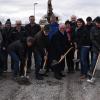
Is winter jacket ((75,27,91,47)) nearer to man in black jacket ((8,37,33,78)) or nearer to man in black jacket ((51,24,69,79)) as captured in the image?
man in black jacket ((51,24,69,79))

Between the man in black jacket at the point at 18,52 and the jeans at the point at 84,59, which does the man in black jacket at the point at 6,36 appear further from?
the jeans at the point at 84,59

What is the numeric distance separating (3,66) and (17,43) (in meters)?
1.43

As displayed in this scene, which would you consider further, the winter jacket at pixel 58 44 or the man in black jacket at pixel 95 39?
the winter jacket at pixel 58 44

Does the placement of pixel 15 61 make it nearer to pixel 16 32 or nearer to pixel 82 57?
pixel 16 32

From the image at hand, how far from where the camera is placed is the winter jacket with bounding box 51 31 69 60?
493 inches

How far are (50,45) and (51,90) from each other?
1.96 m

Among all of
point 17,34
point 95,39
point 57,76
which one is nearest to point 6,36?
point 17,34

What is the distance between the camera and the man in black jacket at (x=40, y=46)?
40.1 ft

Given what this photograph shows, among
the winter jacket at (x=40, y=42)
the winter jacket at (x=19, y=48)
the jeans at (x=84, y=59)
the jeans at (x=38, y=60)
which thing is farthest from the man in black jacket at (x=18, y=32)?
the jeans at (x=84, y=59)

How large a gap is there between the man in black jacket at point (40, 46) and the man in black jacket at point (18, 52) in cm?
32

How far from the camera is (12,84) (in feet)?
39.1

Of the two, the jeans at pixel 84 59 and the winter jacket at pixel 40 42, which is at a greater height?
the winter jacket at pixel 40 42

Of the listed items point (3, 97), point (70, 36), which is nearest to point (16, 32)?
point (70, 36)

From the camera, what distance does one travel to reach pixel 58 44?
1255 centimetres
